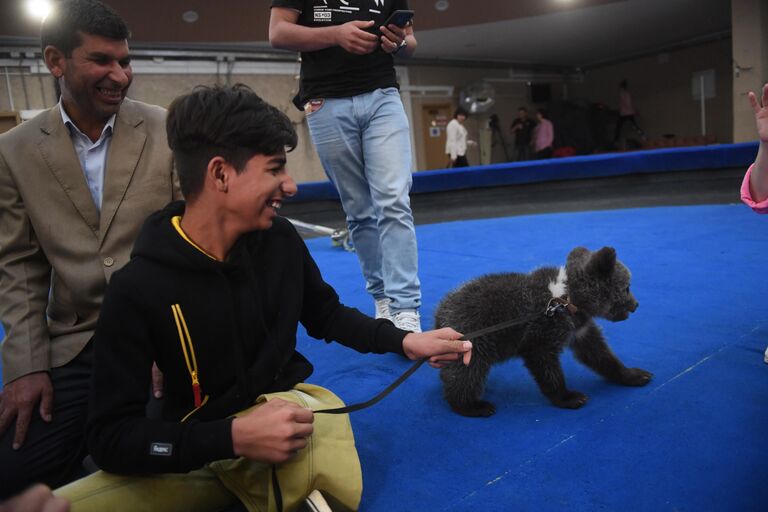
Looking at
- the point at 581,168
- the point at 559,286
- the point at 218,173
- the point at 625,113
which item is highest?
the point at 625,113

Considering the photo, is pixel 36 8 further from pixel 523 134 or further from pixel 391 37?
pixel 523 134

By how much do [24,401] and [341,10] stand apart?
5.61 feet

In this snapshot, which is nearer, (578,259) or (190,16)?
(578,259)

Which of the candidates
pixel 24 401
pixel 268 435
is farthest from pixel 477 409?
pixel 24 401

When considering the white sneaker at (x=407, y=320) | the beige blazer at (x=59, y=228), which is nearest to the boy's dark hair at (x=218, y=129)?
the beige blazer at (x=59, y=228)

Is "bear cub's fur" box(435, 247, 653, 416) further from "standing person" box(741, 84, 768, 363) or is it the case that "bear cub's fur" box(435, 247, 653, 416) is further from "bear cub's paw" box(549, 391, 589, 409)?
"standing person" box(741, 84, 768, 363)

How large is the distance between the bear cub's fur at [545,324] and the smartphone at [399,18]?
1.04 m

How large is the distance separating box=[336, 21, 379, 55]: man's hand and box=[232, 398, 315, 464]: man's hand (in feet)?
4.60

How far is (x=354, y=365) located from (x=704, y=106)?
15.7 meters

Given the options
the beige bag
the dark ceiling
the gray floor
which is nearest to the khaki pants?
the beige bag

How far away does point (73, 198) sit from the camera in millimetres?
1393

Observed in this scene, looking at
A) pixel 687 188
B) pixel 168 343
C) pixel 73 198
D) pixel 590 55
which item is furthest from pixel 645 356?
pixel 590 55

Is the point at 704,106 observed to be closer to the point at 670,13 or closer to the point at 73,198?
the point at 670,13

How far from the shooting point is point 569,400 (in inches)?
62.7
